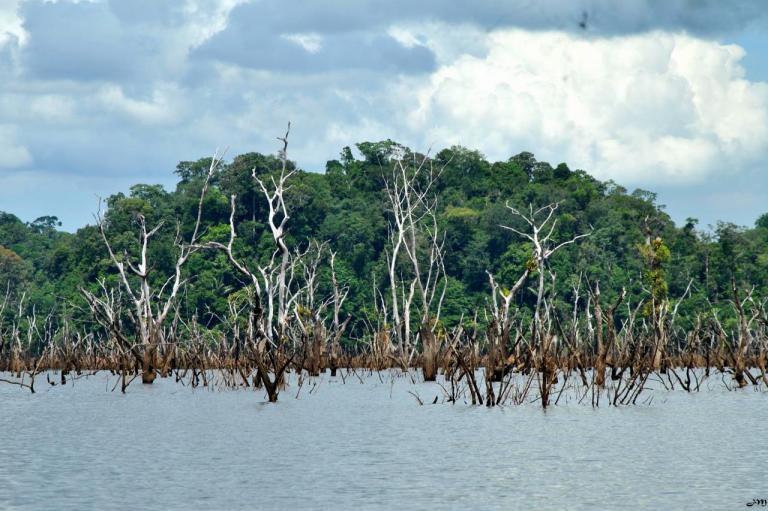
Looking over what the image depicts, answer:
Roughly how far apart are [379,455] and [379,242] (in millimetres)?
65096

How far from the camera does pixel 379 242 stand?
271 ft

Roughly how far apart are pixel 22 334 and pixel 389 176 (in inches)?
1233

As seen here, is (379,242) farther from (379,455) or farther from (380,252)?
(379,455)

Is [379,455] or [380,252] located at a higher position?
[380,252]

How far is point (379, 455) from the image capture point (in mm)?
17703

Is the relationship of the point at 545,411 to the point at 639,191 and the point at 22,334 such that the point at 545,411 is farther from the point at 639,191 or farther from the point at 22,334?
the point at 639,191

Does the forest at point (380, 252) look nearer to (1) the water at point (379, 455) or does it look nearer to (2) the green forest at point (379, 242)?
(2) the green forest at point (379, 242)

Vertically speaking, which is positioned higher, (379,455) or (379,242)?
(379,242)

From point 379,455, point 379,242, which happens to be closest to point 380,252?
point 379,242

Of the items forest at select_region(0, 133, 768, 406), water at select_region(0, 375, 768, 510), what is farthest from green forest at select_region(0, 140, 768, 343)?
water at select_region(0, 375, 768, 510)

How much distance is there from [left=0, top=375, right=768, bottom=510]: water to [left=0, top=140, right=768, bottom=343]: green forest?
1729 inches

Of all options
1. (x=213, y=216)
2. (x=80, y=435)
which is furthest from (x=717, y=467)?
(x=213, y=216)

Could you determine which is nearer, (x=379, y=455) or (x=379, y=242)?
(x=379, y=455)

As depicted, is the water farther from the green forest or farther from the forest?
the green forest
